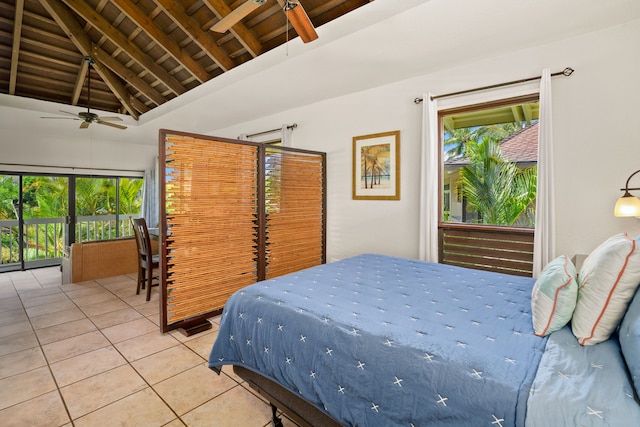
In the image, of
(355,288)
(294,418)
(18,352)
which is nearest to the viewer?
(294,418)

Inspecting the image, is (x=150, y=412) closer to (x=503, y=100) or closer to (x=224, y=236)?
(x=224, y=236)

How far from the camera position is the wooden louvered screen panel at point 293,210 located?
3803mm

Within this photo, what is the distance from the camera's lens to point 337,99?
14.1 ft

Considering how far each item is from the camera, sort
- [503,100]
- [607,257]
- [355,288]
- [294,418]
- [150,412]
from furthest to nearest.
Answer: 1. [503,100]
2. [355,288]
3. [150,412]
4. [294,418]
5. [607,257]

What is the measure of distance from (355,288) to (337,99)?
305 centimetres

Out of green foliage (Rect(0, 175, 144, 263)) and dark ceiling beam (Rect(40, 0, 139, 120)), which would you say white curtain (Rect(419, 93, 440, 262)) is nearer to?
dark ceiling beam (Rect(40, 0, 139, 120))

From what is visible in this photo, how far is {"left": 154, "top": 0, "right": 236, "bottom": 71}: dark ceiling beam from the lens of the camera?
10.6 feet

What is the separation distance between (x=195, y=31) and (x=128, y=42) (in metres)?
1.28

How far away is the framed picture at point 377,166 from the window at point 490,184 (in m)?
0.53

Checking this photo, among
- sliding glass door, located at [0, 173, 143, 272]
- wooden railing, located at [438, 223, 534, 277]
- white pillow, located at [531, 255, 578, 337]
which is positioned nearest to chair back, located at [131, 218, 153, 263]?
sliding glass door, located at [0, 173, 143, 272]

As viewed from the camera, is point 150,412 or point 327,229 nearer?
point 150,412

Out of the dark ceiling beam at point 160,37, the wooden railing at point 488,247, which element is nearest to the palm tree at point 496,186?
the wooden railing at point 488,247

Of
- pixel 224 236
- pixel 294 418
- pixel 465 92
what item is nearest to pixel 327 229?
pixel 224 236

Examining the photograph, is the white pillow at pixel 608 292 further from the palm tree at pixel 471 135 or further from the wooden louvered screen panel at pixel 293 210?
the wooden louvered screen panel at pixel 293 210
